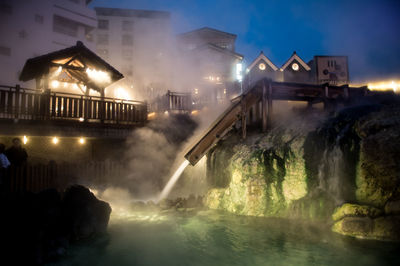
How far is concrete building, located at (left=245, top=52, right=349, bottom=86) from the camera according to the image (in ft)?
138

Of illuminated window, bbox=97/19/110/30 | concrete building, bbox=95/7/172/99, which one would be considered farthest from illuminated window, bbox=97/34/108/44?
illuminated window, bbox=97/19/110/30

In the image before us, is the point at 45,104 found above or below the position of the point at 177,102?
below

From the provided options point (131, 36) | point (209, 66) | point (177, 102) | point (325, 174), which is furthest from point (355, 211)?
point (131, 36)

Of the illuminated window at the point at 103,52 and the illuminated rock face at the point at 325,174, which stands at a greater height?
Result: the illuminated window at the point at 103,52

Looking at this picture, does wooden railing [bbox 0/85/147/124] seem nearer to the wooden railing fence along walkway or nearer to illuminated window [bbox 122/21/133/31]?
the wooden railing fence along walkway

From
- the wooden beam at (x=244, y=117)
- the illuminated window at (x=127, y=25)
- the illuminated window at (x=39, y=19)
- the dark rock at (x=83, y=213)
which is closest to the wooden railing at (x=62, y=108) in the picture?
the dark rock at (x=83, y=213)

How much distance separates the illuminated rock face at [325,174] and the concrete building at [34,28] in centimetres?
2452

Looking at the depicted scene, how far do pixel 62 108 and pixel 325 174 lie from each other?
45.7 feet

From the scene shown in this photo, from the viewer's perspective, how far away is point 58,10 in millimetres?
33438

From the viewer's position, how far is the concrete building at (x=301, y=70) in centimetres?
4219

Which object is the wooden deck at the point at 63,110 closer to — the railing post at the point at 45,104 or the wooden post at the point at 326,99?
the railing post at the point at 45,104

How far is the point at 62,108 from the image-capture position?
1420 cm

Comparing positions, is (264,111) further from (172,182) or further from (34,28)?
(34,28)

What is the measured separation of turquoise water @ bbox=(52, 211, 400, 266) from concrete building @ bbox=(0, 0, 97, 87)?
24273 millimetres
